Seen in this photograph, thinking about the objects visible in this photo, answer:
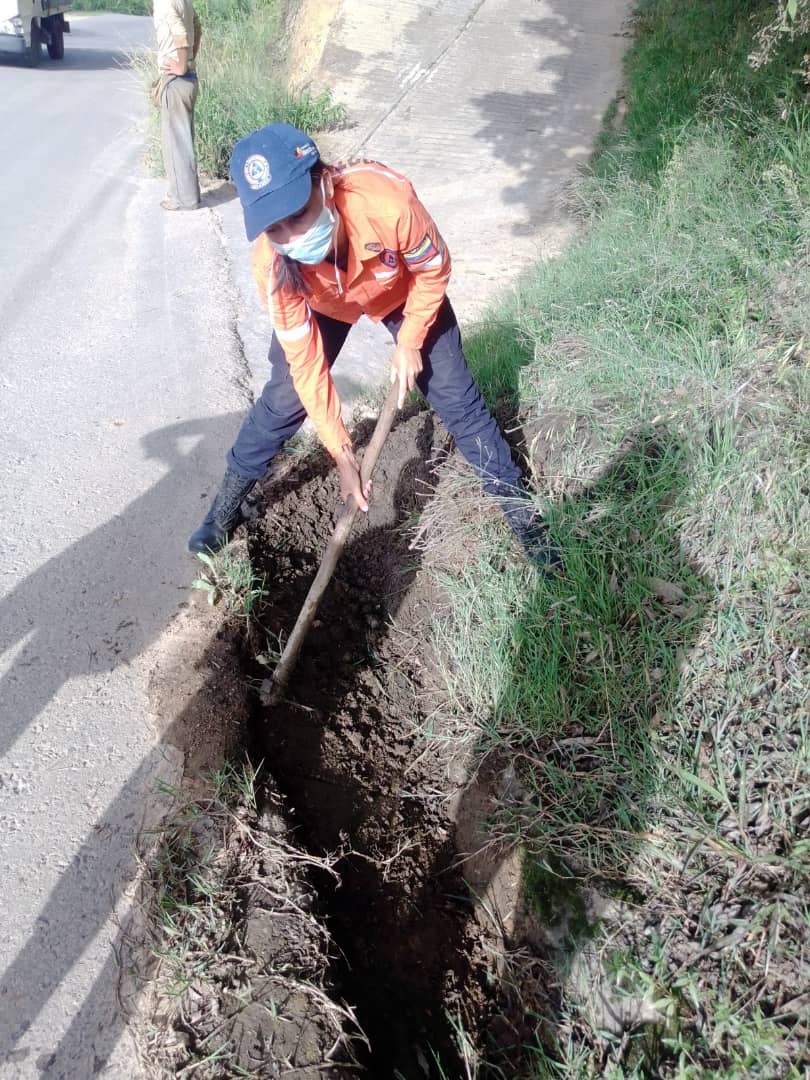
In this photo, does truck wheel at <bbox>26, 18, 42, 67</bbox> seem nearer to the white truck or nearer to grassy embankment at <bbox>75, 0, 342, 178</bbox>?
the white truck

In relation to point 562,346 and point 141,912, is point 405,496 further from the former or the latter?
point 141,912

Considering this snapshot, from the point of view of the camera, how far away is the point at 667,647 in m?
2.34

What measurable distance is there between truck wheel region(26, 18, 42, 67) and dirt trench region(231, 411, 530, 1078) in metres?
12.5

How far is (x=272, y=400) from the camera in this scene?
2809mm

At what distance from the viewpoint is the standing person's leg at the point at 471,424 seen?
2.73 metres

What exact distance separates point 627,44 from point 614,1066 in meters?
10.2

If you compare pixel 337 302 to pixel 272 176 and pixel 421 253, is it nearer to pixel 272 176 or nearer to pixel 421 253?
pixel 421 253

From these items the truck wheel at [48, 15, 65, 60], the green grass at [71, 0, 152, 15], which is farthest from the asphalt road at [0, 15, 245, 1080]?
the green grass at [71, 0, 152, 15]

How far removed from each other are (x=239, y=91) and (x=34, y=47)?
24.2 ft

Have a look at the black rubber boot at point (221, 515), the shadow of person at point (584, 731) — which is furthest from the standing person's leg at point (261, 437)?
the shadow of person at point (584, 731)

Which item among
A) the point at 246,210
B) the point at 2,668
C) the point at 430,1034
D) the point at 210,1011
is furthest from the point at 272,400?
the point at 430,1034

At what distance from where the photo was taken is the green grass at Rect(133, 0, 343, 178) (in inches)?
285

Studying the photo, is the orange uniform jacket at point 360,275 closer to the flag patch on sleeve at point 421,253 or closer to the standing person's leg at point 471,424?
the flag patch on sleeve at point 421,253

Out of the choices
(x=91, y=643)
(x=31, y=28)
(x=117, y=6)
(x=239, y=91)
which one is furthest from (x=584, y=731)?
(x=117, y=6)
